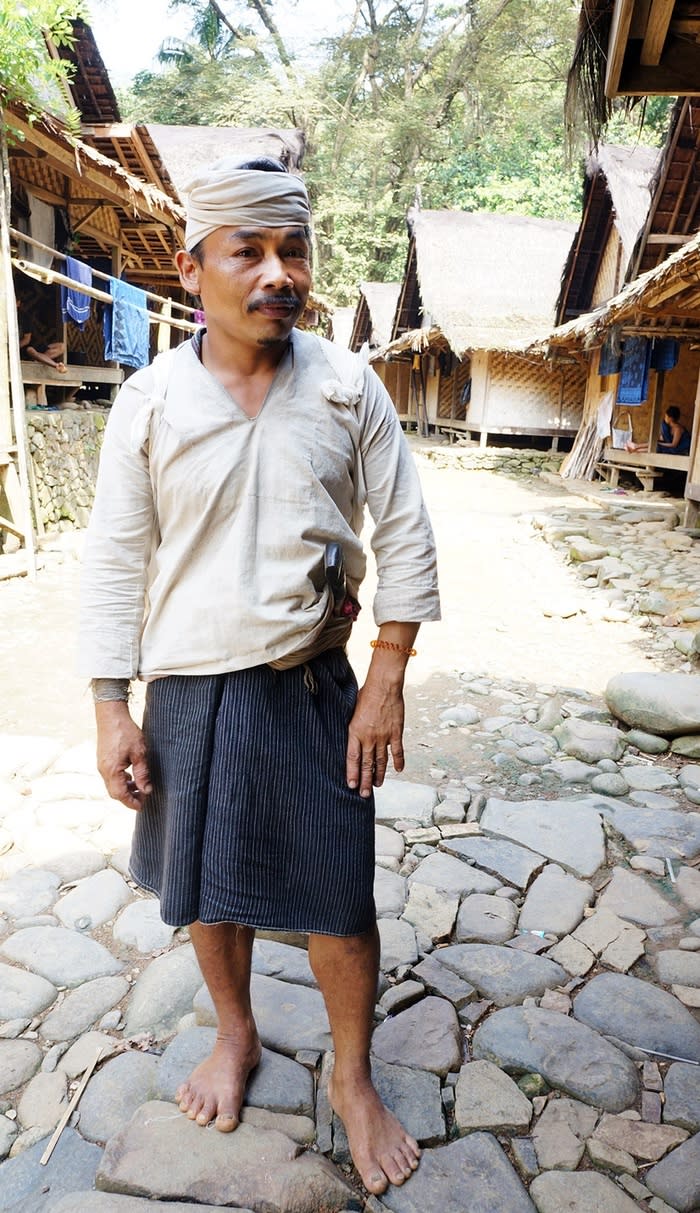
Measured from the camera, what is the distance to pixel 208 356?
4.96 ft

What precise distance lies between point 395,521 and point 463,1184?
1231 mm

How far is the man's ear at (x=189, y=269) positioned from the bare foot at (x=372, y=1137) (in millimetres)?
1537

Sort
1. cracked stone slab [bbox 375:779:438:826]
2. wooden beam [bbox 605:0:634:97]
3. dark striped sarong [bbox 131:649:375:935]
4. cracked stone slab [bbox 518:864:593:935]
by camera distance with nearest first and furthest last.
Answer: dark striped sarong [bbox 131:649:375:935], cracked stone slab [bbox 518:864:593:935], wooden beam [bbox 605:0:634:97], cracked stone slab [bbox 375:779:438:826]

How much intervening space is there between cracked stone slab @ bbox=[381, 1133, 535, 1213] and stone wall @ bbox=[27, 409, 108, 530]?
7.86 metres

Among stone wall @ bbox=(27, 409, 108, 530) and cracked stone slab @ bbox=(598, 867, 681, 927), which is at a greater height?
stone wall @ bbox=(27, 409, 108, 530)

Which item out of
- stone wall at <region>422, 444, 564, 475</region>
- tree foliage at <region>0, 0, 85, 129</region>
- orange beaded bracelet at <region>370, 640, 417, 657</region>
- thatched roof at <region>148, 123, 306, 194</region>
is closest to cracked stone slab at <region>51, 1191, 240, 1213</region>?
orange beaded bracelet at <region>370, 640, 417, 657</region>

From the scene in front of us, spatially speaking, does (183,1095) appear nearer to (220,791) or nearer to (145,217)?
(220,791)

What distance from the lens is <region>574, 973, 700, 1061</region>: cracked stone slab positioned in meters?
1.97

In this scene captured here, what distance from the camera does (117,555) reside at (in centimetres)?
152

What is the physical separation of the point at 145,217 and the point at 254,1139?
1145cm

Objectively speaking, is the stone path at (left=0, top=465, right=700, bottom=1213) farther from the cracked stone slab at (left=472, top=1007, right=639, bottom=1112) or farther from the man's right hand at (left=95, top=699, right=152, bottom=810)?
the man's right hand at (left=95, top=699, right=152, bottom=810)

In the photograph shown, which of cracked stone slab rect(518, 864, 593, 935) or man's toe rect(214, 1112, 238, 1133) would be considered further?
cracked stone slab rect(518, 864, 593, 935)

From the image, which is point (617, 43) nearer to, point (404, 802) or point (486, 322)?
point (404, 802)

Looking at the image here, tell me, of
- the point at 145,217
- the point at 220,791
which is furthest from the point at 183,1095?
the point at 145,217
